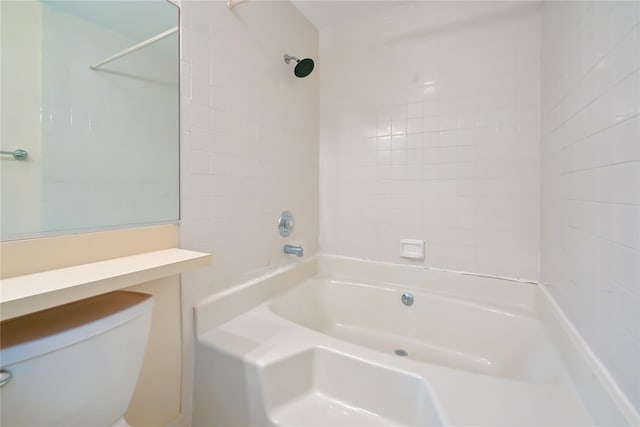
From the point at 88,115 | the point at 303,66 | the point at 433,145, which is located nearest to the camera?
the point at 88,115

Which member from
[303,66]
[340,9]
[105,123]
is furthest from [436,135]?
[105,123]

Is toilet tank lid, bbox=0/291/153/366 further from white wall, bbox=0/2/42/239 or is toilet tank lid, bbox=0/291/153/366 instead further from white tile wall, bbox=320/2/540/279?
white tile wall, bbox=320/2/540/279

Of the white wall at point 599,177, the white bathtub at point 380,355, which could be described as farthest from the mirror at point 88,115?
the white wall at point 599,177

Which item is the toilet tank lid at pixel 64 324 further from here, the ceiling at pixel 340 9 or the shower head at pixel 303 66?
the ceiling at pixel 340 9

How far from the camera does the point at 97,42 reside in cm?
107

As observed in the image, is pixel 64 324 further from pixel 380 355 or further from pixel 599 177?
pixel 599 177

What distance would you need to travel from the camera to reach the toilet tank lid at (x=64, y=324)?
0.59 meters

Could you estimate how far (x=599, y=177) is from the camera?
752 millimetres

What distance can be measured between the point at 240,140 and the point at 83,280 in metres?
0.88

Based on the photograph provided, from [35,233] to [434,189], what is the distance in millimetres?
1780

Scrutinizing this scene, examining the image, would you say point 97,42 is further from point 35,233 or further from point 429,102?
point 429,102

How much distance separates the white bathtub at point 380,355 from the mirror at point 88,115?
55cm

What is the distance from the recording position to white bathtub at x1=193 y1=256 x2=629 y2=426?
81 centimetres

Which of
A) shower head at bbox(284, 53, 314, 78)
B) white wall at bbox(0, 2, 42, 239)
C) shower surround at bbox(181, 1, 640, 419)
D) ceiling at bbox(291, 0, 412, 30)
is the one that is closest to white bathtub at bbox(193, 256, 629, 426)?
shower surround at bbox(181, 1, 640, 419)
